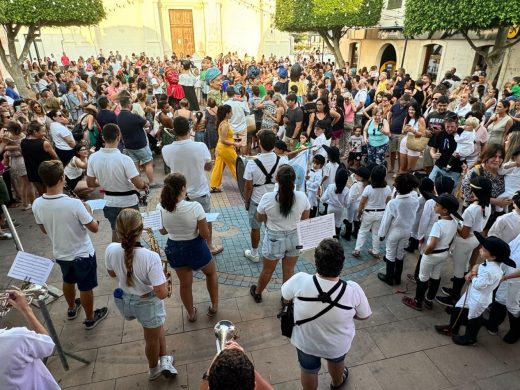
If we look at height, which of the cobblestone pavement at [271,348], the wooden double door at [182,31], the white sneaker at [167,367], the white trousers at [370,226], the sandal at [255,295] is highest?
the wooden double door at [182,31]

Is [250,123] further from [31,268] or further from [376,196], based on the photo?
[31,268]

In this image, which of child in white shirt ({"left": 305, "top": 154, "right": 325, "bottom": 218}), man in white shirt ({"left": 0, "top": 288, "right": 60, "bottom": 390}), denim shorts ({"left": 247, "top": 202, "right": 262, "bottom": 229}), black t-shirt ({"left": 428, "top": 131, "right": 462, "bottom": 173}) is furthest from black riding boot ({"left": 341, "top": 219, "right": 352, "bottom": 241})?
man in white shirt ({"left": 0, "top": 288, "right": 60, "bottom": 390})

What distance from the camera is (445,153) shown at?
6.13 m

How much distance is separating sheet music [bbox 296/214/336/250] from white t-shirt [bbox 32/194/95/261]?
2130 mm

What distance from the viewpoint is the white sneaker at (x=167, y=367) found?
340cm

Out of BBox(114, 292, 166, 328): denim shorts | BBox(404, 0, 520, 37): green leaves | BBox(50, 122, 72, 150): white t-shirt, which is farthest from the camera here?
BBox(404, 0, 520, 37): green leaves

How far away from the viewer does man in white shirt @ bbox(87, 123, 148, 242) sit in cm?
438

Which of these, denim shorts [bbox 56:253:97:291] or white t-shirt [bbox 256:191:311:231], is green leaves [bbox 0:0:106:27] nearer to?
denim shorts [bbox 56:253:97:291]

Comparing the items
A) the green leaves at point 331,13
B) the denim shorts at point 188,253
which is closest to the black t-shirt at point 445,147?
the denim shorts at point 188,253

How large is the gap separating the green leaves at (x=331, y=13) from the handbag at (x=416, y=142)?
1520cm

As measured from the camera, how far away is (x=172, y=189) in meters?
3.36

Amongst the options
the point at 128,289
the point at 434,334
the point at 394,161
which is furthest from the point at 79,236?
the point at 394,161

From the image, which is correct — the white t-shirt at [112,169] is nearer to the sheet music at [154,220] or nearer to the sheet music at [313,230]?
the sheet music at [154,220]

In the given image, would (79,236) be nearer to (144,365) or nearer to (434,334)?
(144,365)
